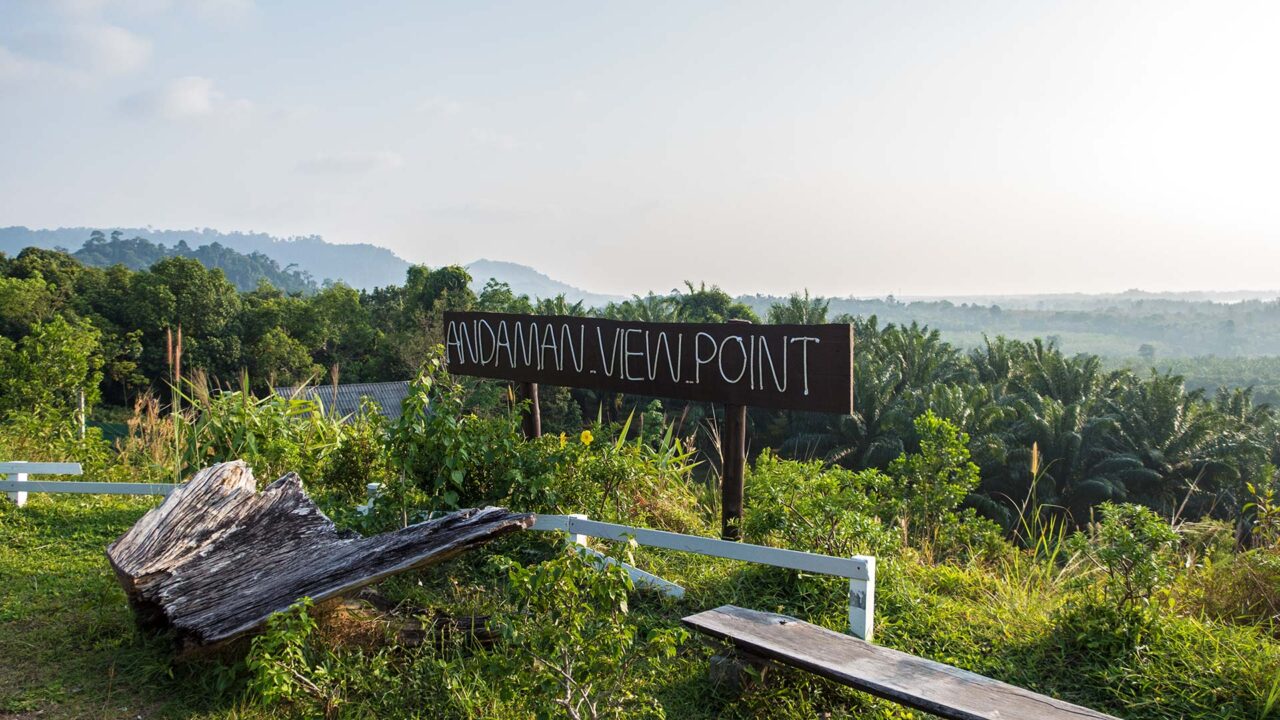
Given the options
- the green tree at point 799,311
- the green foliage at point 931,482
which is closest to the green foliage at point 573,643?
the green foliage at point 931,482

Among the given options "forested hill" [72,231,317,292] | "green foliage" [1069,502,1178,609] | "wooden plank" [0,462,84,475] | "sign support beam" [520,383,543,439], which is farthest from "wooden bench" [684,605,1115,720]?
"forested hill" [72,231,317,292]

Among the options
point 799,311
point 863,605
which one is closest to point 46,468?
point 863,605

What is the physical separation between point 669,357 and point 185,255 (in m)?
166

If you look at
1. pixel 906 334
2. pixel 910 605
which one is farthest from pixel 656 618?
pixel 906 334

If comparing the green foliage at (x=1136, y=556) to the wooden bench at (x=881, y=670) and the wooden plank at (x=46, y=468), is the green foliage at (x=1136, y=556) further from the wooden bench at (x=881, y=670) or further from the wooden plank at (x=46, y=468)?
the wooden plank at (x=46, y=468)

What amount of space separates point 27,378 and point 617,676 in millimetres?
6482

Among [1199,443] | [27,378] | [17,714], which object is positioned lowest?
[1199,443]

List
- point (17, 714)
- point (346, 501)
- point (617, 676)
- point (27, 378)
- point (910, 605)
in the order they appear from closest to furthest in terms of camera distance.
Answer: point (617, 676), point (17, 714), point (910, 605), point (346, 501), point (27, 378)

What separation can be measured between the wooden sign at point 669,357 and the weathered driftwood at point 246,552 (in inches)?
56.9

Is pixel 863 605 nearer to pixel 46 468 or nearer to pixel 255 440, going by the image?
pixel 255 440

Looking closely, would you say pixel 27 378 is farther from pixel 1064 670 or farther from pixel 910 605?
pixel 1064 670

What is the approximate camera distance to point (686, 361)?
443 cm

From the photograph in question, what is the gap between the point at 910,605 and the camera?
3615mm

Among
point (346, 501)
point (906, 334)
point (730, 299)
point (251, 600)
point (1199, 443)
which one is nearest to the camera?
point (251, 600)
